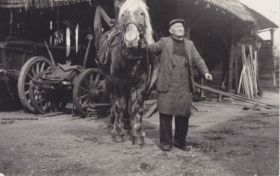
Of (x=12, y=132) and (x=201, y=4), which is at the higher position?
(x=201, y=4)

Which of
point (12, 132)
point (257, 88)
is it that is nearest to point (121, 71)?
point (12, 132)

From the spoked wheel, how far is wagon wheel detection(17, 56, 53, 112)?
1.44 metres

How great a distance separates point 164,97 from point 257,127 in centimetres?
330

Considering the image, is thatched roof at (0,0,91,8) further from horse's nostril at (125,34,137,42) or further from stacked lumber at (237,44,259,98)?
stacked lumber at (237,44,259,98)

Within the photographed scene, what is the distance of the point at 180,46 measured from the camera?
5980 millimetres

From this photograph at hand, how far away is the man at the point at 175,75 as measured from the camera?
19.3 feet

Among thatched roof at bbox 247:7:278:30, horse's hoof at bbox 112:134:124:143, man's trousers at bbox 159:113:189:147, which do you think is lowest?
horse's hoof at bbox 112:134:124:143

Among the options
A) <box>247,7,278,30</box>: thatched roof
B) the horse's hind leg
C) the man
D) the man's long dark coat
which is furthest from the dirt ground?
<box>247,7,278,30</box>: thatched roof

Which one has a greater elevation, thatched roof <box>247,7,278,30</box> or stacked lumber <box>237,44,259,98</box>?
thatched roof <box>247,7,278,30</box>

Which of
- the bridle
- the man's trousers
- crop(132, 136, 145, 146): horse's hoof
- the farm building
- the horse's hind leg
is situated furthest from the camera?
the farm building

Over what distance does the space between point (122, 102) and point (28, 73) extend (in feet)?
14.8

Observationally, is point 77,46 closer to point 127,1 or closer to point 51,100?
point 51,100

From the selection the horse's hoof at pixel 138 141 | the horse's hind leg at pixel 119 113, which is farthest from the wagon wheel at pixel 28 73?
the horse's hoof at pixel 138 141

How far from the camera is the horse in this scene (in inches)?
233
